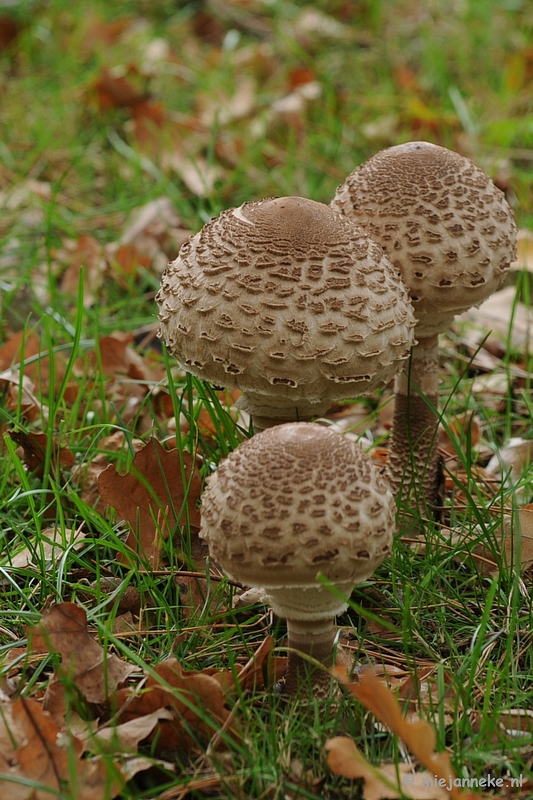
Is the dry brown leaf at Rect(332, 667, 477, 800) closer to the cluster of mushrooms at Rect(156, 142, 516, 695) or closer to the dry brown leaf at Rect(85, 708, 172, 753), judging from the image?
the cluster of mushrooms at Rect(156, 142, 516, 695)

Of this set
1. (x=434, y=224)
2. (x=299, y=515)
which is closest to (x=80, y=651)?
(x=299, y=515)

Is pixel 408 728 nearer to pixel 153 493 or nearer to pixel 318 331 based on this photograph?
pixel 318 331

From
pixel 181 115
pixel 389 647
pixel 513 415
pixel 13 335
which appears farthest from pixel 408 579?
pixel 181 115

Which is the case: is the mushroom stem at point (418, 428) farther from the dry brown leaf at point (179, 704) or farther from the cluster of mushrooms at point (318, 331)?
the dry brown leaf at point (179, 704)

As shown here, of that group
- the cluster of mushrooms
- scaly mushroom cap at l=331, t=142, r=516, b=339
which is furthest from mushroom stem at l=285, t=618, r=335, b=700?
scaly mushroom cap at l=331, t=142, r=516, b=339

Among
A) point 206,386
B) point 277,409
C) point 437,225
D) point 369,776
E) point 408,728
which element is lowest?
point 369,776

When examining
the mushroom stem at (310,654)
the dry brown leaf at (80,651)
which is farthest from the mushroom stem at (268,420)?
the dry brown leaf at (80,651)
